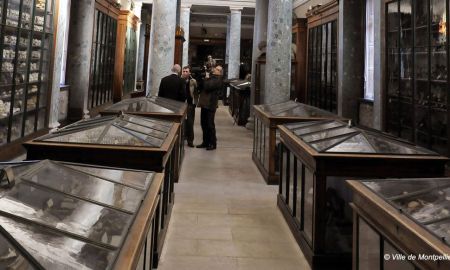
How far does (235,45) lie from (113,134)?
14.3 meters

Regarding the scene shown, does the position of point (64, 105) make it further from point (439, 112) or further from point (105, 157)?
point (439, 112)

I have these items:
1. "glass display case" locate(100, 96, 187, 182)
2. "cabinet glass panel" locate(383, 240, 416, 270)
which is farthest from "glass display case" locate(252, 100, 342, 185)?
"cabinet glass panel" locate(383, 240, 416, 270)

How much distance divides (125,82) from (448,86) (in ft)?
37.5

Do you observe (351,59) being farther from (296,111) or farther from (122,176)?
(122,176)

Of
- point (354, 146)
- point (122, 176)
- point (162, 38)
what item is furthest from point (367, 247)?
point (162, 38)

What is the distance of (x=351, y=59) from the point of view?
9.09 meters

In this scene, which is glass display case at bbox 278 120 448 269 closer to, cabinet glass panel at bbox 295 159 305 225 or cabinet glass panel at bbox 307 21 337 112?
cabinet glass panel at bbox 295 159 305 225

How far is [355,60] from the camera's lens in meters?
9.08

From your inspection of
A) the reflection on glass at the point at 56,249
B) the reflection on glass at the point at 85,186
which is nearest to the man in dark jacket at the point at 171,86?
the reflection on glass at the point at 85,186

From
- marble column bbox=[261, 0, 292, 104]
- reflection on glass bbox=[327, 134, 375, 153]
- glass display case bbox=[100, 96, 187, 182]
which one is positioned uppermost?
marble column bbox=[261, 0, 292, 104]

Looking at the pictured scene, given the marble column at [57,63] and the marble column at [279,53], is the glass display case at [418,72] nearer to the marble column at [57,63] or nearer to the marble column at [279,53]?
the marble column at [279,53]

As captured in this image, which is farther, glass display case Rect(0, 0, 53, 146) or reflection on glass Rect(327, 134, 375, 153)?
glass display case Rect(0, 0, 53, 146)

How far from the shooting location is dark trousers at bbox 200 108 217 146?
786cm

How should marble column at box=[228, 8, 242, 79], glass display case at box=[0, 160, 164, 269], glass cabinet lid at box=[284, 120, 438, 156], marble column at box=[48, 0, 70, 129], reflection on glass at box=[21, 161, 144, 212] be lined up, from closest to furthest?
1. glass display case at box=[0, 160, 164, 269]
2. reflection on glass at box=[21, 161, 144, 212]
3. glass cabinet lid at box=[284, 120, 438, 156]
4. marble column at box=[48, 0, 70, 129]
5. marble column at box=[228, 8, 242, 79]
